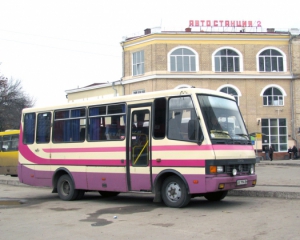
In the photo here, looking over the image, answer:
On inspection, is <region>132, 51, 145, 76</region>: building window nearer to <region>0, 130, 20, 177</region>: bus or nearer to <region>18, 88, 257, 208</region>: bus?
<region>0, 130, 20, 177</region>: bus

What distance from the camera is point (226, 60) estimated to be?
132ft

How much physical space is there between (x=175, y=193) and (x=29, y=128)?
6.77 meters

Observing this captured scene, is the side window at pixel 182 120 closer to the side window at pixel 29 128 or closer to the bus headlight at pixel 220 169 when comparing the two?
the bus headlight at pixel 220 169

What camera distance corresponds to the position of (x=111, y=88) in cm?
4369

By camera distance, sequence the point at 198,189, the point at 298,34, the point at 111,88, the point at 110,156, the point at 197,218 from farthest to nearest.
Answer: the point at 111,88
the point at 298,34
the point at 110,156
the point at 198,189
the point at 197,218

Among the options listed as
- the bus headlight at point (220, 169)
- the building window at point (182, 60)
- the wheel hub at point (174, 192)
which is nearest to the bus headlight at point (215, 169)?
the bus headlight at point (220, 169)

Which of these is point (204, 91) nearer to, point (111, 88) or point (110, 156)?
point (110, 156)

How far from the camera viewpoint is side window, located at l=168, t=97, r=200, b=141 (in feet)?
34.8

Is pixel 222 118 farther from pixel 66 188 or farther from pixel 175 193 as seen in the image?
pixel 66 188

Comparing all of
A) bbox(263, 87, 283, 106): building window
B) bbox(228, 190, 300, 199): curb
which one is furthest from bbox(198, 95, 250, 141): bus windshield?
bbox(263, 87, 283, 106): building window

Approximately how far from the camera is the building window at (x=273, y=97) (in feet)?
135

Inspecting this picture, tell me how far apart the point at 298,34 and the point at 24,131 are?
3268cm

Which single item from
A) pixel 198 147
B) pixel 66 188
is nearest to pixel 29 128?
pixel 66 188

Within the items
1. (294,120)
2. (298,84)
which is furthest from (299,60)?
(294,120)
